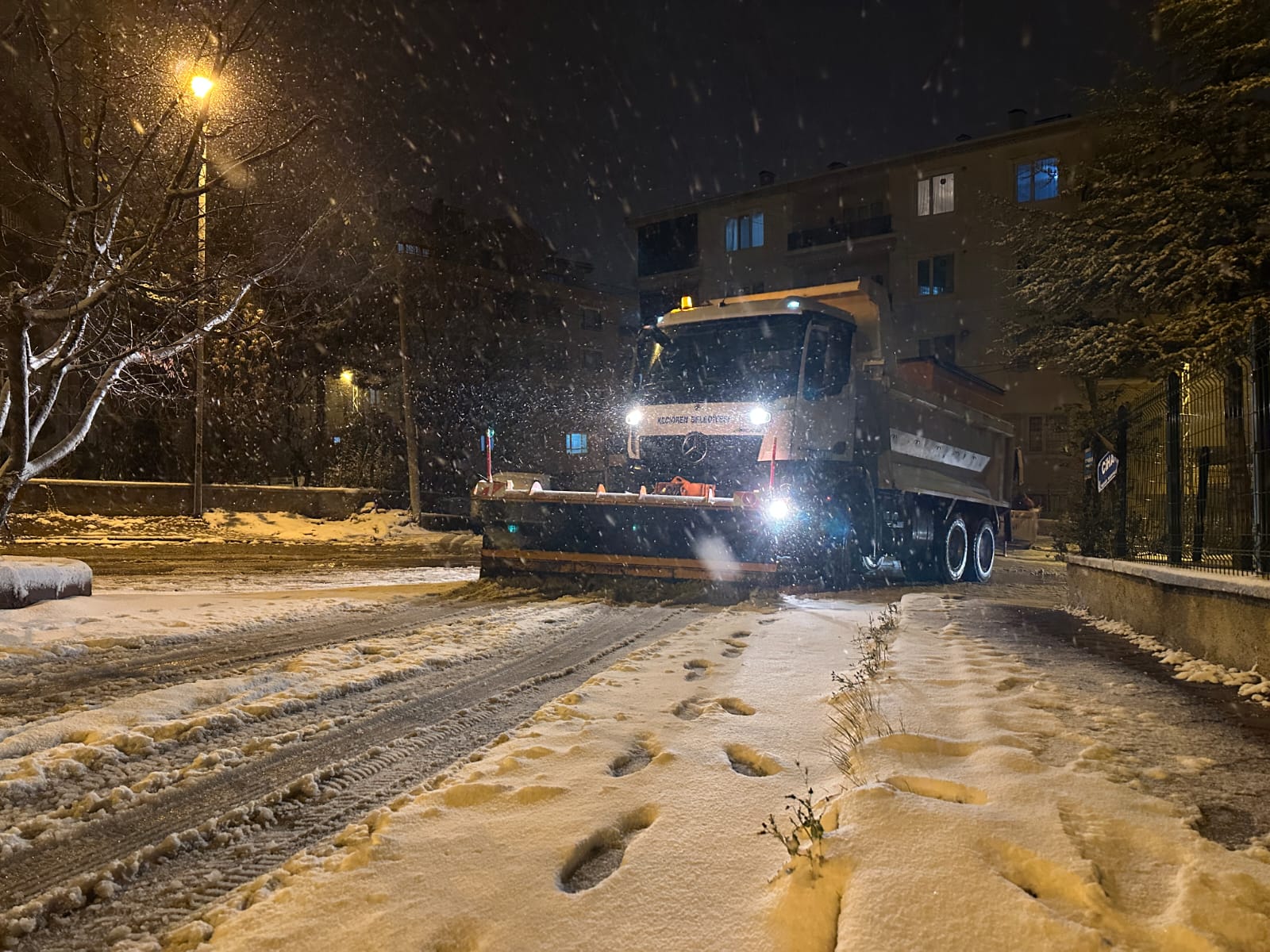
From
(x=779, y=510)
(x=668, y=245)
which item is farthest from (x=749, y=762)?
(x=668, y=245)

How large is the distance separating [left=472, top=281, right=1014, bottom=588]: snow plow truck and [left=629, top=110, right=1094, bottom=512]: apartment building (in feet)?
56.8

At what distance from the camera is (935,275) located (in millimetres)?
33219

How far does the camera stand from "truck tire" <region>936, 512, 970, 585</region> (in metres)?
13.3

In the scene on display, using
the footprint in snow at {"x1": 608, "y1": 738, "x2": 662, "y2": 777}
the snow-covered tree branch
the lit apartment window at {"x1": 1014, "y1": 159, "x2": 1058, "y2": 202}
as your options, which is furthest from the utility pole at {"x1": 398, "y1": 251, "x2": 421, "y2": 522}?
the lit apartment window at {"x1": 1014, "y1": 159, "x2": 1058, "y2": 202}

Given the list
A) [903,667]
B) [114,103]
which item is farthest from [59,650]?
[903,667]

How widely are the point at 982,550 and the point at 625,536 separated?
815cm

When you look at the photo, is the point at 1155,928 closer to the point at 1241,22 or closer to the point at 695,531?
the point at 695,531

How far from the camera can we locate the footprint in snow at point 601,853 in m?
2.58

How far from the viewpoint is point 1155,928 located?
2.13 metres

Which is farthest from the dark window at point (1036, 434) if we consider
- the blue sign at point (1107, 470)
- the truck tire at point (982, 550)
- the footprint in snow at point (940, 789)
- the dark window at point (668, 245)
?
the footprint in snow at point (940, 789)

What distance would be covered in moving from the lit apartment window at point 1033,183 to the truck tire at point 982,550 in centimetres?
2037

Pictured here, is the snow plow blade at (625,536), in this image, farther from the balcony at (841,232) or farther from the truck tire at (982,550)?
the balcony at (841,232)

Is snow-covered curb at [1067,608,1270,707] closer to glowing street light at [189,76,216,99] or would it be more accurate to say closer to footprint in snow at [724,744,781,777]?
footprint in snow at [724,744,781,777]

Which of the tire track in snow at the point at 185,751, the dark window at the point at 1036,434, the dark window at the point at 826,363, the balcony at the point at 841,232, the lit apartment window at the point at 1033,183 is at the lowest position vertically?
the tire track in snow at the point at 185,751
